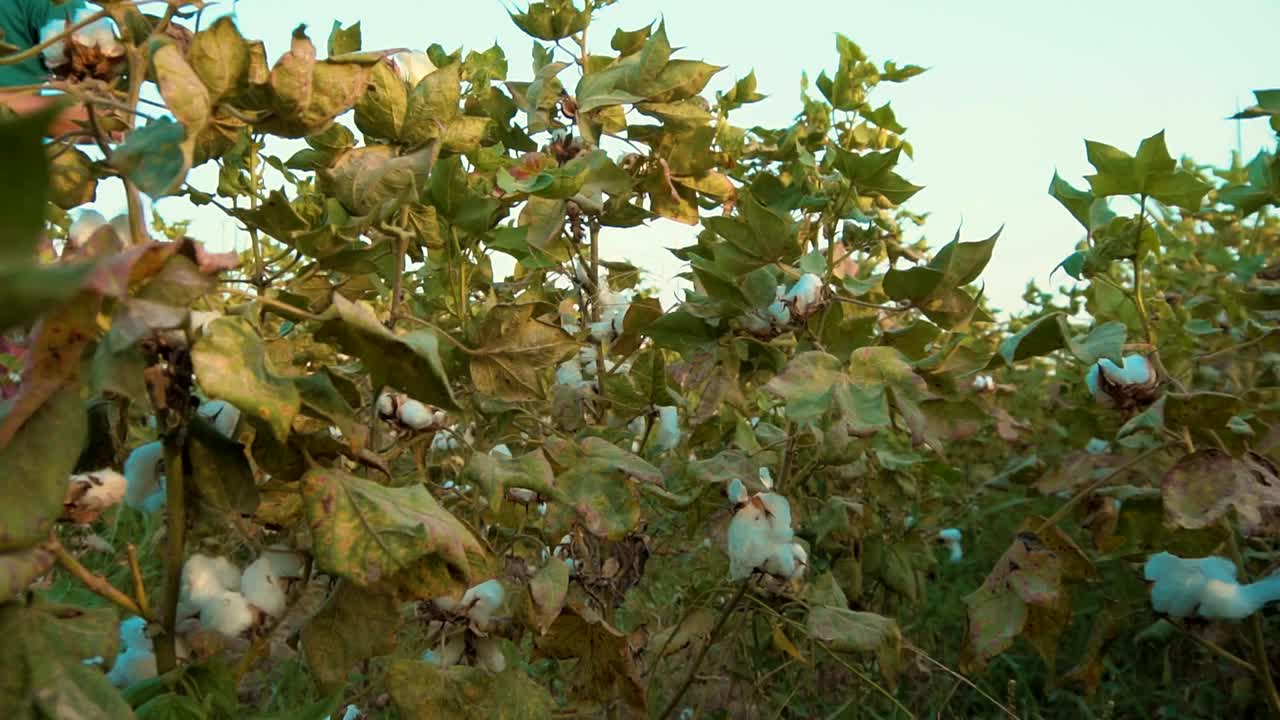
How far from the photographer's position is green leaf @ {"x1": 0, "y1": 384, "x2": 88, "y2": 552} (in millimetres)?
522

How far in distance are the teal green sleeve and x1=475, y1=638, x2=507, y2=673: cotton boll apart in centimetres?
66

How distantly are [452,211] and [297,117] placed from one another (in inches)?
13.9

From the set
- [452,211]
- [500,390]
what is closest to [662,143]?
[452,211]

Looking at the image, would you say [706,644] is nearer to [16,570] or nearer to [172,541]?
[172,541]

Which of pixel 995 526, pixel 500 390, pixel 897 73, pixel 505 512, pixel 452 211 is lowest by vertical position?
pixel 995 526

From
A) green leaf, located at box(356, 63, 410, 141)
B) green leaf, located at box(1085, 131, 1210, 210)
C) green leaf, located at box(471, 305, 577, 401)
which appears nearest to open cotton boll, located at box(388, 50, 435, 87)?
green leaf, located at box(356, 63, 410, 141)

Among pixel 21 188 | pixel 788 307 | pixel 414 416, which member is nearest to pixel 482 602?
pixel 414 416

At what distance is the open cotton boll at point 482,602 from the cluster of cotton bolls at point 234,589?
209 millimetres

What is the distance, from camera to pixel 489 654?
1.10 m

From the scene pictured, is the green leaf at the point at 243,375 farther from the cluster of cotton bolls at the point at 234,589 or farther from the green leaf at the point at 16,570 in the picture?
the cluster of cotton bolls at the point at 234,589

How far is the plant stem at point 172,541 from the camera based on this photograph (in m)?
0.71

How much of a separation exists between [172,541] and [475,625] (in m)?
0.40

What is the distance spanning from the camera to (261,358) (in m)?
0.63

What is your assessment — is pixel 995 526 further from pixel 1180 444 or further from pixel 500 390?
pixel 500 390
